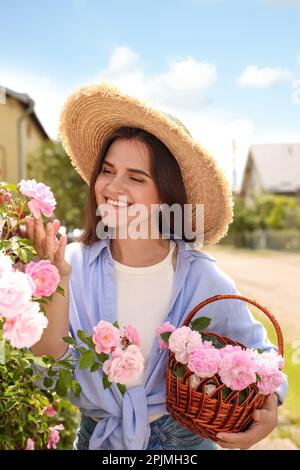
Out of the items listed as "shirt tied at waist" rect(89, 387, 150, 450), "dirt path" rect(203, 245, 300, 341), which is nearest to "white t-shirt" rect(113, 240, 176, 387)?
"shirt tied at waist" rect(89, 387, 150, 450)

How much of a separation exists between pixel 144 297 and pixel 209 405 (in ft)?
1.70

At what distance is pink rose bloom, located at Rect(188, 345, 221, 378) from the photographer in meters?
1.79

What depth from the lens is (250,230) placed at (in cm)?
3288

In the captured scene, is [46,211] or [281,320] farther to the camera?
[281,320]

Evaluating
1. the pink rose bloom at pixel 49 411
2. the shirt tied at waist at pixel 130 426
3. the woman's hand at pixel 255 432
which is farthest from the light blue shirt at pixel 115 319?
the pink rose bloom at pixel 49 411

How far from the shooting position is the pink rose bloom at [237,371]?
1802 millimetres

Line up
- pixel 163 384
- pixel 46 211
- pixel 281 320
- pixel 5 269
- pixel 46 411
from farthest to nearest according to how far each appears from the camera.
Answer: pixel 281 320, pixel 46 411, pixel 163 384, pixel 46 211, pixel 5 269

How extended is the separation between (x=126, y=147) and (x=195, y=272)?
501 millimetres

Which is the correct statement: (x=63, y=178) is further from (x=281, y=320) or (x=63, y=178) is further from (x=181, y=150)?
(x=181, y=150)

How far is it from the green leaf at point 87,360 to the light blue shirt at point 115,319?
260mm

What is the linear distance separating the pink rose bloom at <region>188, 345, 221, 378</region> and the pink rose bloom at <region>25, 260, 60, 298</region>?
483 mm

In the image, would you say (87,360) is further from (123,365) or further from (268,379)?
(268,379)

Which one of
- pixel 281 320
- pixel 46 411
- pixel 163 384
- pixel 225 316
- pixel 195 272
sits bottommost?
pixel 281 320

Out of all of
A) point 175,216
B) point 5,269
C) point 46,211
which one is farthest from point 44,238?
point 175,216
